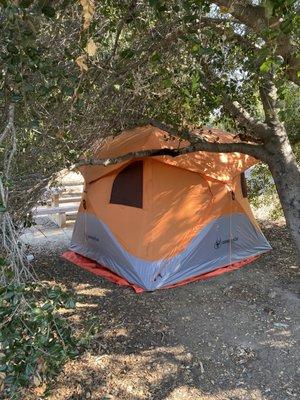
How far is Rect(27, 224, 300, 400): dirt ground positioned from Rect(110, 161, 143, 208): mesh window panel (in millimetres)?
1203

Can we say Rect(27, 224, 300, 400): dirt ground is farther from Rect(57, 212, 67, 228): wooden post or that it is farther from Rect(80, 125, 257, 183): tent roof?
Rect(57, 212, 67, 228): wooden post

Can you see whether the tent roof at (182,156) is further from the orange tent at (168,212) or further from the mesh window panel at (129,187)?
the mesh window panel at (129,187)

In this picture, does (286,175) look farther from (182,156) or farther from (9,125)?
(9,125)

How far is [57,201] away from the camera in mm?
9781

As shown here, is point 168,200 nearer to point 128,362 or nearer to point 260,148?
point 260,148

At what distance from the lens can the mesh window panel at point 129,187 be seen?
6.10 metres

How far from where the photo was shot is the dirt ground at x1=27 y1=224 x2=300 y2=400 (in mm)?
3639

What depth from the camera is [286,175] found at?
15.4 ft

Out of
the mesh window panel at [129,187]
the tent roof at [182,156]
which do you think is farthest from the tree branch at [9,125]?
the mesh window panel at [129,187]

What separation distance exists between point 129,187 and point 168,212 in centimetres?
68

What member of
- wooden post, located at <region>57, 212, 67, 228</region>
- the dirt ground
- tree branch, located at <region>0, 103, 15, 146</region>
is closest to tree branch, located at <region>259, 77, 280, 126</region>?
the dirt ground

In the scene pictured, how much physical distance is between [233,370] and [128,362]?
3.20 ft

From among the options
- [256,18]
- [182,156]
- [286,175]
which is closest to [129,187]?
[182,156]

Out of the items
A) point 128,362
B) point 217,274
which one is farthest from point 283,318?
point 128,362
